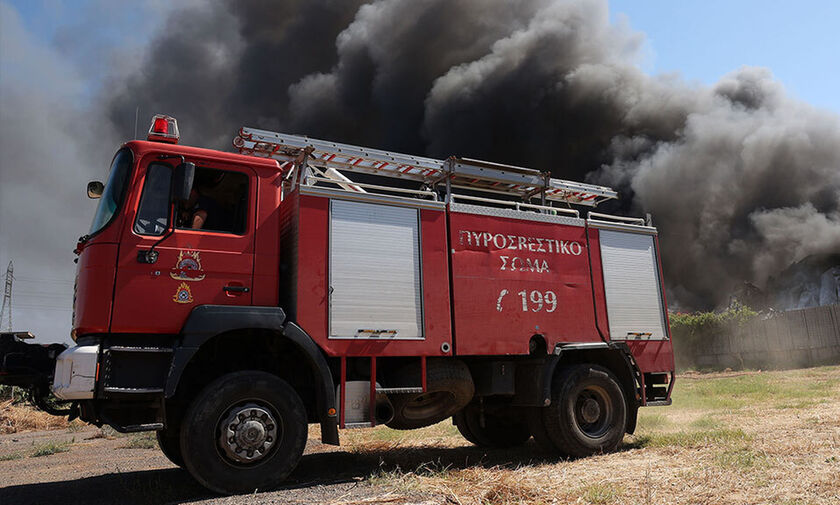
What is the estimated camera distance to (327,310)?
5766 millimetres

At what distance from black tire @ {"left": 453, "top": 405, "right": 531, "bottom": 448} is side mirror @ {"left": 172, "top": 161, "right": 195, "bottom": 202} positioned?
16.0 ft

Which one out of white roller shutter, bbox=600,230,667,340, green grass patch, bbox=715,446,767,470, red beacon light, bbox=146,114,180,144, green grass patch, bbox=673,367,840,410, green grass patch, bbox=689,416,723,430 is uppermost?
red beacon light, bbox=146,114,180,144

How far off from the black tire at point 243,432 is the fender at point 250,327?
0.85ft

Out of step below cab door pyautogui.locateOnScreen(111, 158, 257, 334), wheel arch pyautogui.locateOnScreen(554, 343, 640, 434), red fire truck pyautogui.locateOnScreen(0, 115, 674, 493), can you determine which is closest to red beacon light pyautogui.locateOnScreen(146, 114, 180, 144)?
red fire truck pyautogui.locateOnScreen(0, 115, 674, 493)

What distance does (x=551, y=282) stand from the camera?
23.6ft

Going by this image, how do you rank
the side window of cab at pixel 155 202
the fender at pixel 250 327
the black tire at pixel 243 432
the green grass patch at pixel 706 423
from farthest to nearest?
the green grass patch at pixel 706 423
the side window of cab at pixel 155 202
the fender at pixel 250 327
the black tire at pixel 243 432

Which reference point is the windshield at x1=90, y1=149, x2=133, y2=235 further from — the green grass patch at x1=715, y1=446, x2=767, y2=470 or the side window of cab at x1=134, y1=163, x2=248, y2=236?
the green grass patch at x1=715, y1=446, x2=767, y2=470

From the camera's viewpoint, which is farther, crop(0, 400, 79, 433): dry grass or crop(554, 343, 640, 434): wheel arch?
crop(0, 400, 79, 433): dry grass

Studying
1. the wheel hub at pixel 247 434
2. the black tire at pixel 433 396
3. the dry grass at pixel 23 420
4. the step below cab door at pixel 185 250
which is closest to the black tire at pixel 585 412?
the black tire at pixel 433 396

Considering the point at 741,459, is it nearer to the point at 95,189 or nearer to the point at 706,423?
the point at 706,423

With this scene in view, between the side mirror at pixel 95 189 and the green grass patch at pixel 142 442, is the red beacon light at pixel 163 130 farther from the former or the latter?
the green grass patch at pixel 142 442

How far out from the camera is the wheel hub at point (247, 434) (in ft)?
16.4

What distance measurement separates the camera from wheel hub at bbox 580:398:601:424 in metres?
7.17

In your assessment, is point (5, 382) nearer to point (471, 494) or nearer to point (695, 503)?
point (471, 494)
